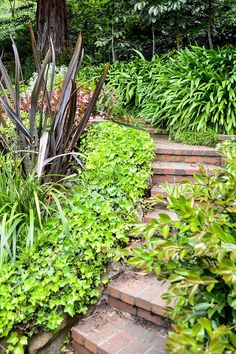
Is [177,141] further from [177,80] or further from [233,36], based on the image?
[233,36]

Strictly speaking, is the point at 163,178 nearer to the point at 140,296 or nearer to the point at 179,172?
the point at 179,172

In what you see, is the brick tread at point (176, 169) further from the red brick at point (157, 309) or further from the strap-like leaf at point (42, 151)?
the red brick at point (157, 309)

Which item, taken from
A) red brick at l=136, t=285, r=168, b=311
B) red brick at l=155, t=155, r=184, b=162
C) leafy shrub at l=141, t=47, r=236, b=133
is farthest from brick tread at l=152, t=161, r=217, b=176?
red brick at l=136, t=285, r=168, b=311

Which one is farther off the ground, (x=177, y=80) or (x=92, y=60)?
(x=92, y=60)

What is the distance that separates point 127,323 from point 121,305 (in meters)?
0.11

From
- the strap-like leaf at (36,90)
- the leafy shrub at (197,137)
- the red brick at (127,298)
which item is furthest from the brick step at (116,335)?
the leafy shrub at (197,137)

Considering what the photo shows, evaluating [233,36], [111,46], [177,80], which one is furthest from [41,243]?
[233,36]

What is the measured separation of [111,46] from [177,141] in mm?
2763

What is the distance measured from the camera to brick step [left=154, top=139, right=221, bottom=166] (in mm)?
3057

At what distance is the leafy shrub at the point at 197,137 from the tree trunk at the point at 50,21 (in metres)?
3.28

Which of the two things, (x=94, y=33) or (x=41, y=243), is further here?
(x=94, y=33)

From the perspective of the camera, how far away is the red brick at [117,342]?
173 centimetres

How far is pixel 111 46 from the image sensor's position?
5.49 m

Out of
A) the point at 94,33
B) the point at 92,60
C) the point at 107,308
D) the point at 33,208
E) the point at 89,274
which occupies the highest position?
the point at 94,33
